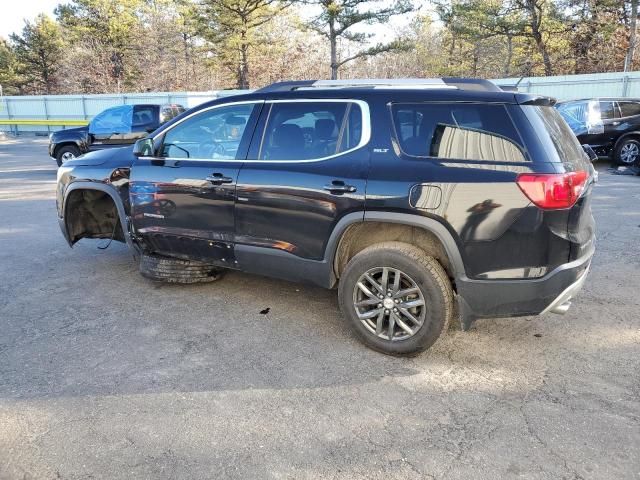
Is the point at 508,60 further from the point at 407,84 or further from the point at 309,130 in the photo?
the point at 309,130

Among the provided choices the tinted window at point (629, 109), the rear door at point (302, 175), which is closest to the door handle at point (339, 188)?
the rear door at point (302, 175)

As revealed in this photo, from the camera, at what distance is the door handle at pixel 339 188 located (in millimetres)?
3445

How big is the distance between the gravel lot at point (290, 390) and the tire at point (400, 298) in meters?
0.14

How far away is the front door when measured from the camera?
A: 13.4 feet

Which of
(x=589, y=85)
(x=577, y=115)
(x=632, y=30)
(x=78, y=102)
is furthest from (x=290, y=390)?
(x=78, y=102)

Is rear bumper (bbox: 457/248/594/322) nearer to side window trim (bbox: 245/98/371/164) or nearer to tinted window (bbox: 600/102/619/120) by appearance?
side window trim (bbox: 245/98/371/164)

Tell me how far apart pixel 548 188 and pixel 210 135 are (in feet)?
9.23

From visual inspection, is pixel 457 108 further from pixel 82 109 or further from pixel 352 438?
pixel 82 109

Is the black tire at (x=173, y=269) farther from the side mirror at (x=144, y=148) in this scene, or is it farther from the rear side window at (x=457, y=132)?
the rear side window at (x=457, y=132)

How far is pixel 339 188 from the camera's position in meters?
3.48

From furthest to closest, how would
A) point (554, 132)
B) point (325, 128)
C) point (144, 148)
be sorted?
point (144, 148), point (325, 128), point (554, 132)

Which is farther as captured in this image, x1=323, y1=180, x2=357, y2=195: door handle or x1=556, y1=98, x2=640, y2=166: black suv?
x1=556, y1=98, x2=640, y2=166: black suv

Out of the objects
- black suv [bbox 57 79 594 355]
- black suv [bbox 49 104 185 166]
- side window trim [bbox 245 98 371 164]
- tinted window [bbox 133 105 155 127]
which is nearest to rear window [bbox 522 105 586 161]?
black suv [bbox 57 79 594 355]

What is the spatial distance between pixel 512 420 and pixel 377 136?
1.99m
